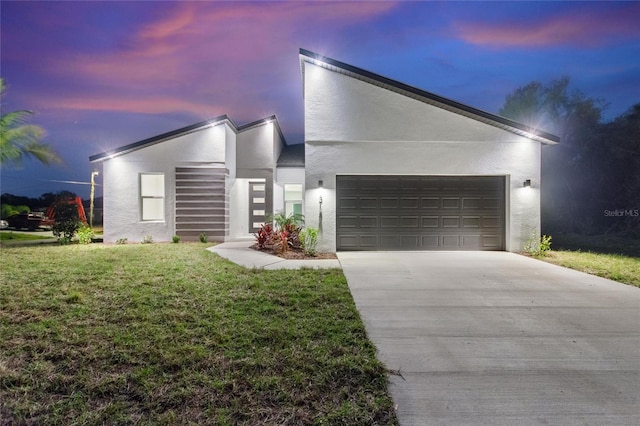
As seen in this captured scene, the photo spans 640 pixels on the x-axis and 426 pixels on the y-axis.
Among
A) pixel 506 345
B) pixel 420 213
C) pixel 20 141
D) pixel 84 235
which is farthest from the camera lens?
pixel 84 235

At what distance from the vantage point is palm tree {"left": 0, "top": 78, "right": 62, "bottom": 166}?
9.95m

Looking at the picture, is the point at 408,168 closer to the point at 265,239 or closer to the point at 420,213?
the point at 420,213

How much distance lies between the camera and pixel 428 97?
867 centimetres

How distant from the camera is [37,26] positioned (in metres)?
10.2

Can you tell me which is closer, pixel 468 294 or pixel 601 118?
pixel 468 294

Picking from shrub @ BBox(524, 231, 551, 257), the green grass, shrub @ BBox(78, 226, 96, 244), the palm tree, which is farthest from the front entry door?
shrub @ BBox(524, 231, 551, 257)

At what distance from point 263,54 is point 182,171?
10.3m

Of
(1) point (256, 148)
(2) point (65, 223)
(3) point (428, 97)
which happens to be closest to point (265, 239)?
(1) point (256, 148)

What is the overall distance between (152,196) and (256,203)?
389 centimetres

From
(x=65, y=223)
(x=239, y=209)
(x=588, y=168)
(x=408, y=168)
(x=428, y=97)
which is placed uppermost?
(x=428, y=97)

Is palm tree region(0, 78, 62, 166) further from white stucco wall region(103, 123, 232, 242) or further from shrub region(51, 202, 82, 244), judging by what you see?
white stucco wall region(103, 123, 232, 242)

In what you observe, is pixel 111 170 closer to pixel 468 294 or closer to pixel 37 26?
pixel 37 26

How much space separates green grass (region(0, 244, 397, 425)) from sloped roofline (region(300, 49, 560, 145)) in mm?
6434

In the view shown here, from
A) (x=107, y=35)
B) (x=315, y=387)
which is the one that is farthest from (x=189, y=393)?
(x=107, y=35)
